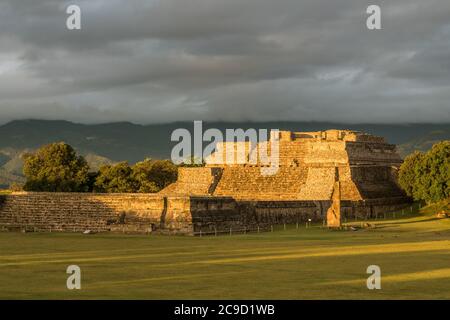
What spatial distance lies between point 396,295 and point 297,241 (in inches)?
813

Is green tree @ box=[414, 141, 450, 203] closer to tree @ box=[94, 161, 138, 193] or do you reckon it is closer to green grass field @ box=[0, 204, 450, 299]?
green grass field @ box=[0, 204, 450, 299]

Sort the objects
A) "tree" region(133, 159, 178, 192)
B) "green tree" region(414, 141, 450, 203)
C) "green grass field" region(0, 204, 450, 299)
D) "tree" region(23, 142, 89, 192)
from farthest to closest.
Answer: "tree" region(23, 142, 89, 192)
"tree" region(133, 159, 178, 192)
"green tree" region(414, 141, 450, 203)
"green grass field" region(0, 204, 450, 299)

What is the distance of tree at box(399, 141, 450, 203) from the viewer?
61875mm

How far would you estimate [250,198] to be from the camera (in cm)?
6769

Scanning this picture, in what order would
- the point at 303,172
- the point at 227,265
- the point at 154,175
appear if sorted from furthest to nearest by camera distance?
the point at 154,175, the point at 303,172, the point at 227,265

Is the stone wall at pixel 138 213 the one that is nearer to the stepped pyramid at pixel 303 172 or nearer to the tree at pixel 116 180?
the stepped pyramid at pixel 303 172

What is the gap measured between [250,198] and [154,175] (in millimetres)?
21182

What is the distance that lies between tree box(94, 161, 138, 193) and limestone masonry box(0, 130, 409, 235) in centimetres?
744

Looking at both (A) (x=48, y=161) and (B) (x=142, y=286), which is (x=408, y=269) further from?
(A) (x=48, y=161)

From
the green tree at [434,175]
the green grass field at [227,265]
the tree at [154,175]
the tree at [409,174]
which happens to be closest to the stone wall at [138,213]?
the green grass field at [227,265]

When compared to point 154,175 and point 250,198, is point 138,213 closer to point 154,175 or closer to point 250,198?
point 250,198

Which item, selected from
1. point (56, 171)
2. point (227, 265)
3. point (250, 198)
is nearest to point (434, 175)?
point (250, 198)
